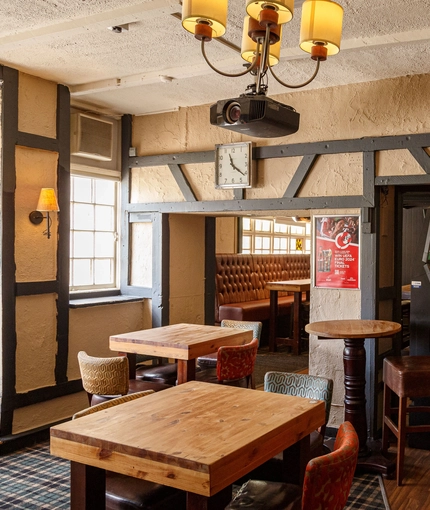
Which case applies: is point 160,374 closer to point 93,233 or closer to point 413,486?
point 93,233

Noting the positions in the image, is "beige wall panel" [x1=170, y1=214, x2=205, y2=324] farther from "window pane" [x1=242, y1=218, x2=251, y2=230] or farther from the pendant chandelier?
the pendant chandelier

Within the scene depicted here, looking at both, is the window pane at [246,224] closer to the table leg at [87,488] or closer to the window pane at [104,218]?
the window pane at [104,218]

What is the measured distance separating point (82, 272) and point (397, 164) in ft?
10.3

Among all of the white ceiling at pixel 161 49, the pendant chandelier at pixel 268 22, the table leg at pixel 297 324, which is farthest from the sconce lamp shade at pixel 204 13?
the table leg at pixel 297 324

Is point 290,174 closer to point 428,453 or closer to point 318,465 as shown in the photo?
point 428,453

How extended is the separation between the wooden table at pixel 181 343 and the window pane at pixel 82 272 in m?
1.35

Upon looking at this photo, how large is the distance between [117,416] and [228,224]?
245 inches

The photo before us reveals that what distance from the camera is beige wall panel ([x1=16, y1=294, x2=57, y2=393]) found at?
4.49 m

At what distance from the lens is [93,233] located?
18.9ft

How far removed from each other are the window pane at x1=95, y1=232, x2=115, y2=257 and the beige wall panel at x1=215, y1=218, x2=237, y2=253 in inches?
96.7

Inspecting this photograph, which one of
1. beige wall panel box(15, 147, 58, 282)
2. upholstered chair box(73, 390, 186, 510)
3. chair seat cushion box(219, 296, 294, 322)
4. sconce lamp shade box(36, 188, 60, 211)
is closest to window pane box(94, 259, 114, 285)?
beige wall panel box(15, 147, 58, 282)

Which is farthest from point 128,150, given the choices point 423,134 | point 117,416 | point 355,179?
point 117,416

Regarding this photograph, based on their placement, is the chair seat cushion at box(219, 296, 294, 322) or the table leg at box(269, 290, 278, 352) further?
the table leg at box(269, 290, 278, 352)

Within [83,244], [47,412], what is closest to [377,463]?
[47,412]
